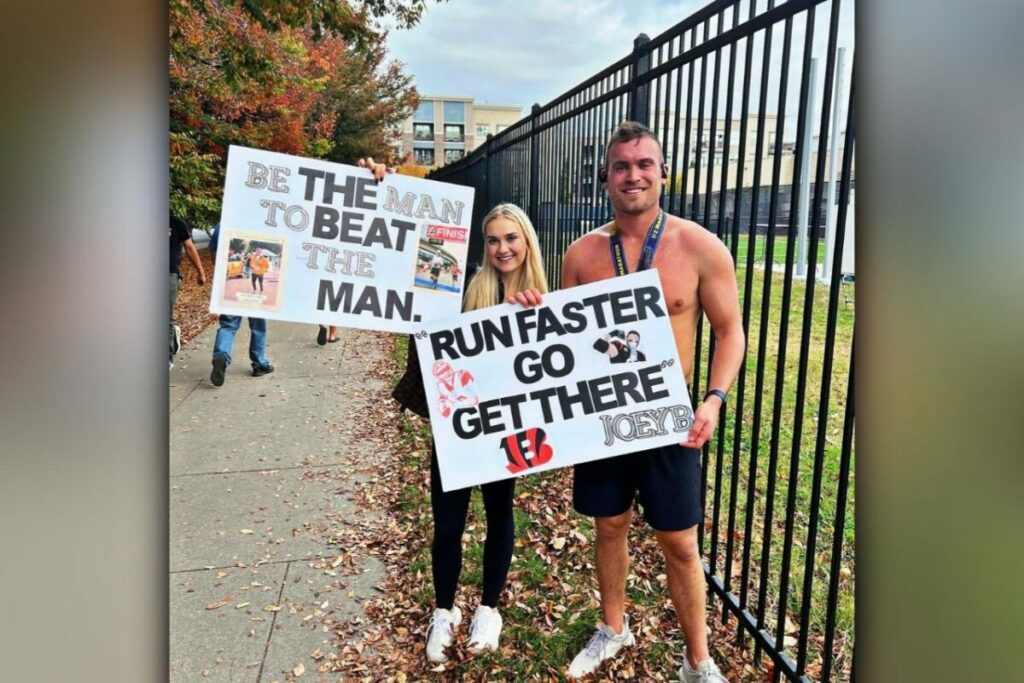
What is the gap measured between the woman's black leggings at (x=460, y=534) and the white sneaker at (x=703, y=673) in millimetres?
710

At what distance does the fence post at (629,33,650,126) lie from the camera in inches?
106

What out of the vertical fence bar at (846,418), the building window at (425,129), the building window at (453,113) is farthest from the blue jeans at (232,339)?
the vertical fence bar at (846,418)

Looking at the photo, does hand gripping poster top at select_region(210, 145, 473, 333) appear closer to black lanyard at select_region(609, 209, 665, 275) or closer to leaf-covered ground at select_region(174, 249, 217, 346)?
black lanyard at select_region(609, 209, 665, 275)

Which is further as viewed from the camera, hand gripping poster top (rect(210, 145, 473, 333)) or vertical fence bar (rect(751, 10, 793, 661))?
vertical fence bar (rect(751, 10, 793, 661))

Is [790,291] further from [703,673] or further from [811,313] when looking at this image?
[703,673]

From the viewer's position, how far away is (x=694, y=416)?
5.97 ft

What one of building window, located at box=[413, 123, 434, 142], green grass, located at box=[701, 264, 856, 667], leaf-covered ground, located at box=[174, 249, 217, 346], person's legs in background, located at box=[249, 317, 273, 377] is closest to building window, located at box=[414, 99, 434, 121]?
building window, located at box=[413, 123, 434, 142]

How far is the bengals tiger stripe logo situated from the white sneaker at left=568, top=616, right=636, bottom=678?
2.90ft

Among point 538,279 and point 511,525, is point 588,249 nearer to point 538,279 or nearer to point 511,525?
point 538,279

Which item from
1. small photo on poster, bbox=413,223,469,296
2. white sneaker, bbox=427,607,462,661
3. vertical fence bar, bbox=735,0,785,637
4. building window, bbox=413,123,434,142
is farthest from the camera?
building window, bbox=413,123,434,142

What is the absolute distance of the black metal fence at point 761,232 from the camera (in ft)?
6.10
